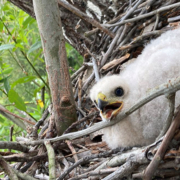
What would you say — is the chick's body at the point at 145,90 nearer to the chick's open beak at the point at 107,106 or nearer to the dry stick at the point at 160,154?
the chick's open beak at the point at 107,106

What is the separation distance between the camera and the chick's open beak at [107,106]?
1.30m

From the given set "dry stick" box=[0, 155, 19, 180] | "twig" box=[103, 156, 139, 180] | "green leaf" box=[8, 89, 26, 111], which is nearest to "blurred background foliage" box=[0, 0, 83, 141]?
"green leaf" box=[8, 89, 26, 111]

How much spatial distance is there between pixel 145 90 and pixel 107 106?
221 mm

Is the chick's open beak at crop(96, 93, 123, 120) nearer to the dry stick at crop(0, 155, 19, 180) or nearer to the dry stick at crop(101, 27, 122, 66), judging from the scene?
the dry stick at crop(0, 155, 19, 180)

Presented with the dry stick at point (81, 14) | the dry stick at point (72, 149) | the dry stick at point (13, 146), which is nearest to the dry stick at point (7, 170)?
the dry stick at point (13, 146)

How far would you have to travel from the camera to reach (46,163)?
1.47 metres

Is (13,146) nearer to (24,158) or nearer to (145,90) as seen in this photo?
(24,158)

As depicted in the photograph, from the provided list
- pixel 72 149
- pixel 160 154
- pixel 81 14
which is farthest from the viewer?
pixel 81 14

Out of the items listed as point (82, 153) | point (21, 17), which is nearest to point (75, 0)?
point (21, 17)

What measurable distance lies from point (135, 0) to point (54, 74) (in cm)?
98

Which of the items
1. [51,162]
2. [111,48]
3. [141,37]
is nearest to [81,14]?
[111,48]

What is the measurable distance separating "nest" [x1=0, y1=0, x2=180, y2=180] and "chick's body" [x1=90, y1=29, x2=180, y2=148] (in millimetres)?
98

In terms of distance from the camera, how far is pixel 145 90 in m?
1.30

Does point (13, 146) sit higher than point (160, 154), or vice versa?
point (13, 146)
